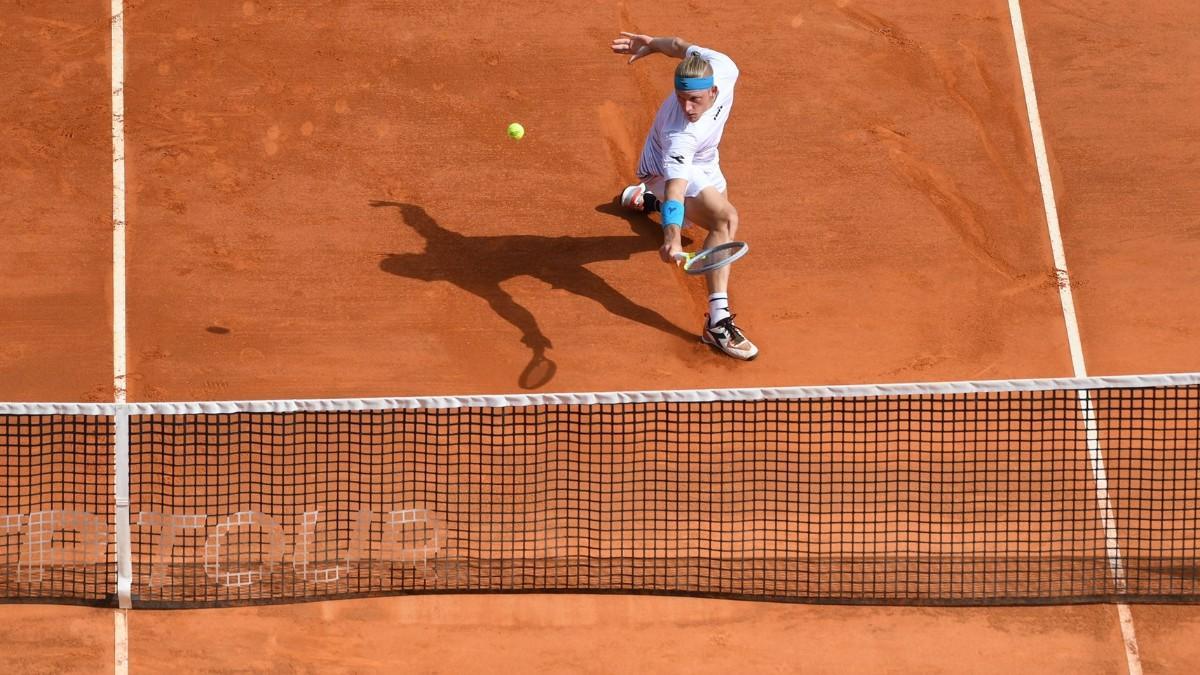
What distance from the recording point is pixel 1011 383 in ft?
31.8

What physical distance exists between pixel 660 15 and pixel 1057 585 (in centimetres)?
605

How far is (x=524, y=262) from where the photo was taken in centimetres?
1194

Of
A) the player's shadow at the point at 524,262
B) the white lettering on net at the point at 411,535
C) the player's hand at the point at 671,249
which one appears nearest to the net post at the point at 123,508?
the white lettering on net at the point at 411,535

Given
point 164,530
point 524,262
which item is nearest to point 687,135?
point 524,262

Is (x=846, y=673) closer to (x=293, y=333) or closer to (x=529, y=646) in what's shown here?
(x=529, y=646)

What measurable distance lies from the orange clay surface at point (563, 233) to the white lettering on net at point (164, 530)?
294 millimetres

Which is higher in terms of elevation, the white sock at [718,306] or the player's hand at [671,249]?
the player's hand at [671,249]

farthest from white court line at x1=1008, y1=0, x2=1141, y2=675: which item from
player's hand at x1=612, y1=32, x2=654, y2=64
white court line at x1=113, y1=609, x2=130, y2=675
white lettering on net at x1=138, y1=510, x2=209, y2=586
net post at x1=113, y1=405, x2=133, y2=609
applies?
white court line at x1=113, y1=609, x2=130, y2=675

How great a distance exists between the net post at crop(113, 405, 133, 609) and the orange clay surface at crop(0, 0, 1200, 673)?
0.74 ft

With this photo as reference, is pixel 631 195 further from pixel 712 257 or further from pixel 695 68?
pixel 695 68

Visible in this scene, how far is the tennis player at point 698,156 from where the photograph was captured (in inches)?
418

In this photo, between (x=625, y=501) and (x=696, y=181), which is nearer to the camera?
(x=625, y=501)

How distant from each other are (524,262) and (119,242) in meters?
3.18

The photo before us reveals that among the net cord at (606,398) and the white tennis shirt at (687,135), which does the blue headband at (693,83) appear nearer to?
the white tennis shirt at (687,135)
